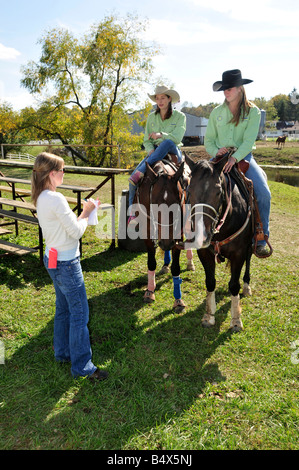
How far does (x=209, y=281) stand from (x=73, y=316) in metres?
2.13

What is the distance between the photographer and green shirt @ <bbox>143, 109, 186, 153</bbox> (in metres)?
5.64

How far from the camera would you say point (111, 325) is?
4676 millimetres

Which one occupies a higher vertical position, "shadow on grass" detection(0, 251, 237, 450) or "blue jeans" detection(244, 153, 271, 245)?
"blue jeans" detection(244, 153, 271, 245)

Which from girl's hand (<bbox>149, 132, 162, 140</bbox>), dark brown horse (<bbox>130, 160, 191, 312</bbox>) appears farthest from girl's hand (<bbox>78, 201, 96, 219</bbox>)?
girl's hand (<bbox>149, 132, 162, 140</bbox>)

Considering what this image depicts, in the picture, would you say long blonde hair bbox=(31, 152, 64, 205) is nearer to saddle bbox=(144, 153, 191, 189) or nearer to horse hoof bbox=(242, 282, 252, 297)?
saddle bbox=(144, 153, 191, 189)

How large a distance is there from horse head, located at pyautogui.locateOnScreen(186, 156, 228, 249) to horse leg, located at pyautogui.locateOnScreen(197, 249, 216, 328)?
991 millimetres

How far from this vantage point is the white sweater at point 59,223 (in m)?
3.00

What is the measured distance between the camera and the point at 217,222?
3.69 m

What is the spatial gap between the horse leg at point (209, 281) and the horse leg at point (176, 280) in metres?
0.47

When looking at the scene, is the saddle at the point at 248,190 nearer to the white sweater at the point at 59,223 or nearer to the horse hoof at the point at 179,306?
the horse hoof at the point at 179,306

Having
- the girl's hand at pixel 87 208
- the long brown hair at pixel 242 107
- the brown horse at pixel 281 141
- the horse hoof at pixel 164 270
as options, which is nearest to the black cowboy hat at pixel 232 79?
the long brown hair at pixel 242 107

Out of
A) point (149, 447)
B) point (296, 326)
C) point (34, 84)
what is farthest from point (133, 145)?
point (149, 447)

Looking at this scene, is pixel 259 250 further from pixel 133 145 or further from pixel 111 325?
pixel 133 145
